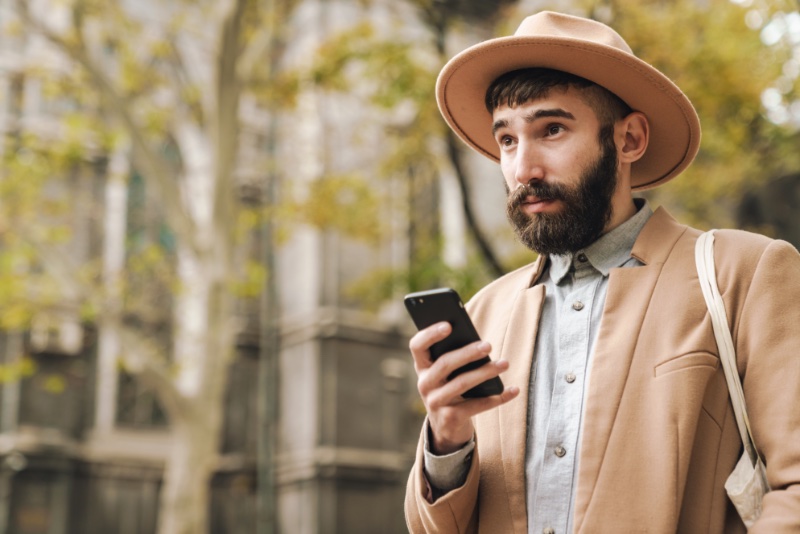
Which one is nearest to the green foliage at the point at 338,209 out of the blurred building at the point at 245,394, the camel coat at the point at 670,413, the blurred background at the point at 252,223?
the blurred background at the point at 252,223

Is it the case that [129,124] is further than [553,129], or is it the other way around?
[129,124]

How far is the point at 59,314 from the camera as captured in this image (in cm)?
1377

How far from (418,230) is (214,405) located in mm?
6597

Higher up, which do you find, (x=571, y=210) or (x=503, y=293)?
(x=571, y=210)

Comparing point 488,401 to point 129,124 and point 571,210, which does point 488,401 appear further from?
point 129,124

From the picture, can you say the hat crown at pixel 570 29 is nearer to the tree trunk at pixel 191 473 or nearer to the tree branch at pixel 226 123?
the tree trunk at pixel 191 473

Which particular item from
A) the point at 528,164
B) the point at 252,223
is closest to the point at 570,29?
the point at 528,164

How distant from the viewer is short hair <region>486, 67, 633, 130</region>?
2221 millimetres

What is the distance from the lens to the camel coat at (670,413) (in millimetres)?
1844

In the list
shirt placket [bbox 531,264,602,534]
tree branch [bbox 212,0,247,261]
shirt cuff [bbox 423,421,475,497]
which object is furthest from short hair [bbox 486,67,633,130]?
tree branch [bbox 212,0,247,261]

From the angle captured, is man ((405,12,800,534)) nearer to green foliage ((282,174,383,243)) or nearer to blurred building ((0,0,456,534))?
green foliage ((282,174,383,243))

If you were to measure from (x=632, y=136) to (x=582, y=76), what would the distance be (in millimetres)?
212

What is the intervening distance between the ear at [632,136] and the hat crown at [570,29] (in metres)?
0.16

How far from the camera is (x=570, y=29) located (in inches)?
90.1
